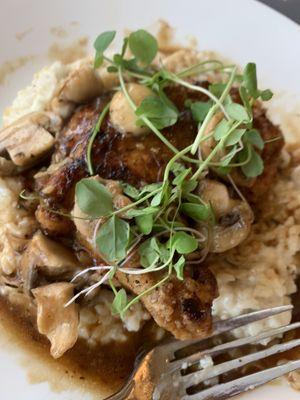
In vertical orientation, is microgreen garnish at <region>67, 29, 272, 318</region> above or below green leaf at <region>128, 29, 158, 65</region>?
below

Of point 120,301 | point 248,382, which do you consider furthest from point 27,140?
point 248,382

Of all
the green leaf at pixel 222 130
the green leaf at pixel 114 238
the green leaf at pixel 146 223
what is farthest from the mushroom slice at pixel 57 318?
the green leaf at pixel 222 130

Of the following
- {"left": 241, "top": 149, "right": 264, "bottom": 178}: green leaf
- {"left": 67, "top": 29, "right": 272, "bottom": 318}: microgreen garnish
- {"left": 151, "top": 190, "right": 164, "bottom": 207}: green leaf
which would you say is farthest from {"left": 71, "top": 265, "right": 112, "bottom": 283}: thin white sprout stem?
{"left": 241, "top": 149, "right": 264, "bottom": 178}: green leaf

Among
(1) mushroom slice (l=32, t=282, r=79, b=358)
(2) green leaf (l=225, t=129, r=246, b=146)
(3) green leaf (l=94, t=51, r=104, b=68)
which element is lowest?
(1) mushroom slice (l=32, t=282, r=79, b=358)

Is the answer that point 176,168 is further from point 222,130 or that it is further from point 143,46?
point 143,46

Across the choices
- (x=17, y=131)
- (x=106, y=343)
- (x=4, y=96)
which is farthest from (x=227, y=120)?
(x=4, y=96)

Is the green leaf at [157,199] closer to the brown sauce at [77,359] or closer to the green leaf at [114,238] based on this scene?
the green leaf at [114,238]

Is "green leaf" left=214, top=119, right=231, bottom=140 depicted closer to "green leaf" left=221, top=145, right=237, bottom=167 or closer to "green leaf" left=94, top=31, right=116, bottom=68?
"green leaf" left=221, top=145, right=237, bottom=167
